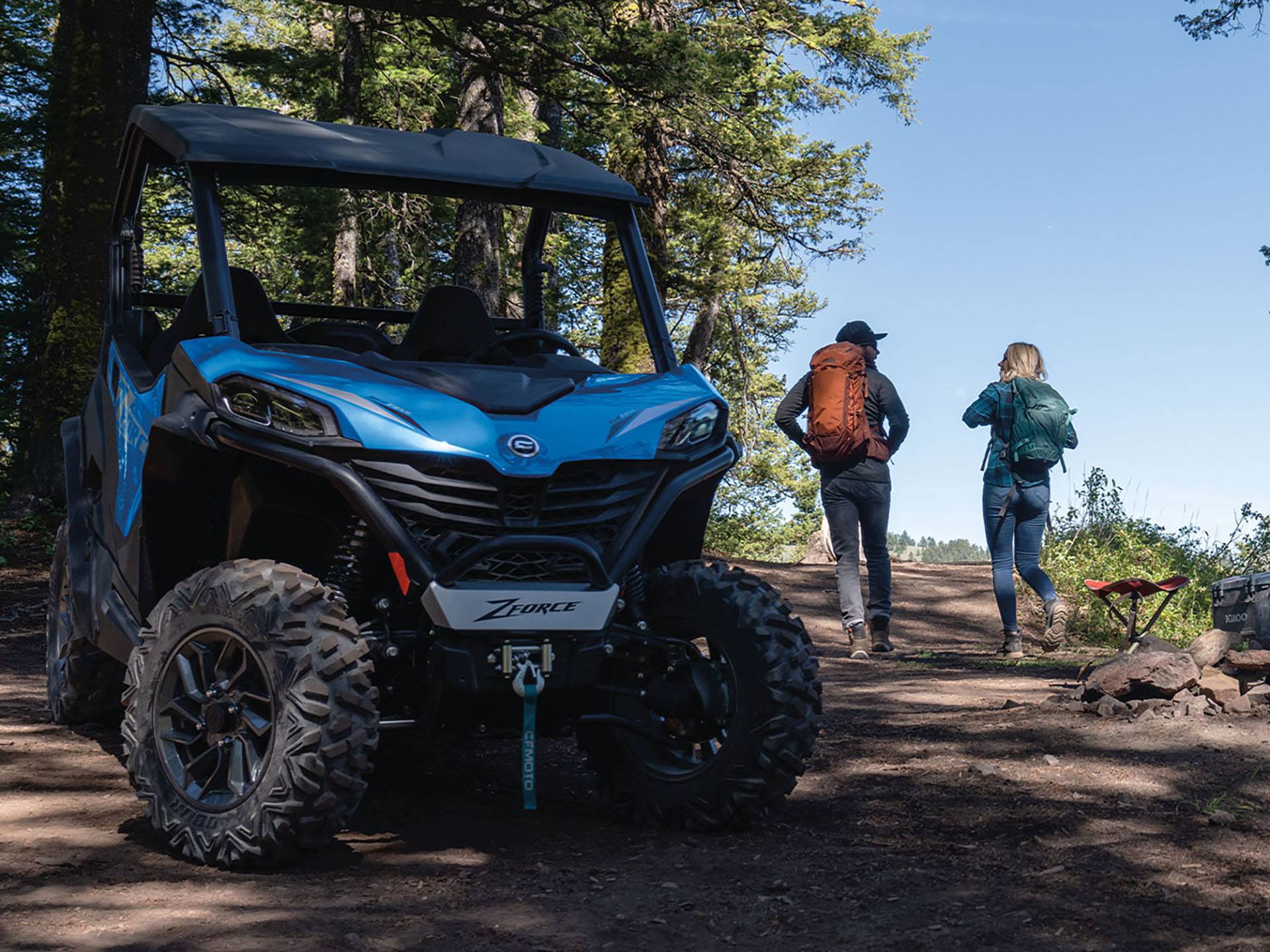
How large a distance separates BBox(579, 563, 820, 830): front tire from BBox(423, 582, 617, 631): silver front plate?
0.38m

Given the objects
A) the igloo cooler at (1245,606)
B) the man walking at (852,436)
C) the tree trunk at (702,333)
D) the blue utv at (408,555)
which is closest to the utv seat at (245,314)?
the blue utv at (408,555)

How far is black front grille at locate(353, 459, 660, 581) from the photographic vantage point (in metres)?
4.21

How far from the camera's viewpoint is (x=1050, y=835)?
4520mm

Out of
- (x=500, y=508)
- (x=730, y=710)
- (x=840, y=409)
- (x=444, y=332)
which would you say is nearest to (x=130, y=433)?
(x=444, y=332)

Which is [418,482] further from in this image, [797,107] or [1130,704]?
[797,107]

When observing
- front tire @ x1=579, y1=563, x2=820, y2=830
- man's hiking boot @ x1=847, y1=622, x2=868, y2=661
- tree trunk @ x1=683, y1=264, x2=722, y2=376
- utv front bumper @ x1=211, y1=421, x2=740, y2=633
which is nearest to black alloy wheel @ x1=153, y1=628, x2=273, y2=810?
utv front bumper @ x1=211, y1=421, x2=740, y2=633

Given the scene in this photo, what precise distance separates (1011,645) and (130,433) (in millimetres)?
7495

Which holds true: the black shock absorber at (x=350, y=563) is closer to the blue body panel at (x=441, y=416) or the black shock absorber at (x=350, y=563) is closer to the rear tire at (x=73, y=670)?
the blue body panel at (x=441, y=416)

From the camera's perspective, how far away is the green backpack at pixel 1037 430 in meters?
10.2

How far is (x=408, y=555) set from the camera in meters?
4.17

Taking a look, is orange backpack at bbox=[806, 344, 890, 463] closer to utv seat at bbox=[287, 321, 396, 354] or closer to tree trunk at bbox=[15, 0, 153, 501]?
utv seat at bbox=[287, 321, 396, 354]

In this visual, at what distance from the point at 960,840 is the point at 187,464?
2.84 m

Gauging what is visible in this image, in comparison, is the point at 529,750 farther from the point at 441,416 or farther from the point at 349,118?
the point at 349,118

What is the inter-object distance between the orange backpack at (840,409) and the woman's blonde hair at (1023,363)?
1207 millimetres
